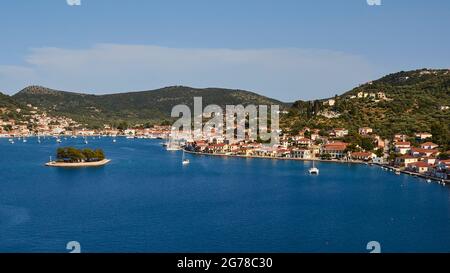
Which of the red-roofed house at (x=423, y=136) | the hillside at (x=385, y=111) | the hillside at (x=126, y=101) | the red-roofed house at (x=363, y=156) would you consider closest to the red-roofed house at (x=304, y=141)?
the hillside at (x=385, y=111)

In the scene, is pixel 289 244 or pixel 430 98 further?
pixel 430 98

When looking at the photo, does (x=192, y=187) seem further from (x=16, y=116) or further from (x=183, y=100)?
(x=183, y=100)

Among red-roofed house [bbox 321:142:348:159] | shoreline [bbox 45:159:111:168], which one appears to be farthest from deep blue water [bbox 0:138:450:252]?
red-roofed house [bbox 321:142:348:159]

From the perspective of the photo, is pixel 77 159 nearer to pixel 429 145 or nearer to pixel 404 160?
pixel 404 160

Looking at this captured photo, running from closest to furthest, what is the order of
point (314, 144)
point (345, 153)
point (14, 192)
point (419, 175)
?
1. point (14, 192)
2. point (419, 175)
3. point (345, 153)
4. point (314, 144)
